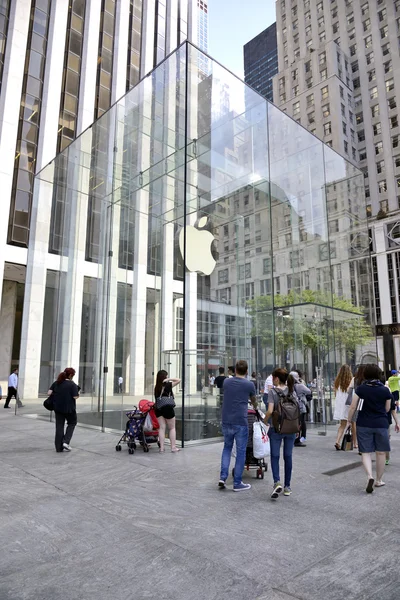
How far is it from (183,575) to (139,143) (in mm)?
11854

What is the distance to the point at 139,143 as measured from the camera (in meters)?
12.8

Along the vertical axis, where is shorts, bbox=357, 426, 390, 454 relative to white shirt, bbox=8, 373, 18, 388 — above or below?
below

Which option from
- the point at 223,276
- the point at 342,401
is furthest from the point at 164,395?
the point at 223,276

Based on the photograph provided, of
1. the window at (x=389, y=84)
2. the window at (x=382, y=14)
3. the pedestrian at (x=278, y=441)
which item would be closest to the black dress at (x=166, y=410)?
the pedestrian at (x=278, y=441)

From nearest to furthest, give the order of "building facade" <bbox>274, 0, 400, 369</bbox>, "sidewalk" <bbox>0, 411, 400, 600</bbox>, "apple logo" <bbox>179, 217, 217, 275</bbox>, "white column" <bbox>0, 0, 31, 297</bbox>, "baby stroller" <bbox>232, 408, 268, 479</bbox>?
1. "sidewalk" <bbox>0, 411, 400, 600</bbox>
2. "baby stroller" <bbox>232, 408, 268, 479</bbox>
3. "apple logo" <bbox>179, 217, 217, 275</bbox>
4. "white column" <bbox>0, 0, 31, 297</bbox>
5. "building facade" <bbox>274, 0, 400, 369</bbox>

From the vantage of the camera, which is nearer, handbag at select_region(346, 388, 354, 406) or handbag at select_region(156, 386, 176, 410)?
handbag at select_region(156, 386, 176, 410)

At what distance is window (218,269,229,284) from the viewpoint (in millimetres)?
12377

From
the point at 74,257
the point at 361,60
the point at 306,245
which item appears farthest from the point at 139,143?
the point at 361,60

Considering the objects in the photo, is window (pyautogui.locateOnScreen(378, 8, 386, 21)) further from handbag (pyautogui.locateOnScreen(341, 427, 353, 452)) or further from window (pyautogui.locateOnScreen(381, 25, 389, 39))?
handbag (pyautogui.locateOnScreen(341, 427, 353, 452))

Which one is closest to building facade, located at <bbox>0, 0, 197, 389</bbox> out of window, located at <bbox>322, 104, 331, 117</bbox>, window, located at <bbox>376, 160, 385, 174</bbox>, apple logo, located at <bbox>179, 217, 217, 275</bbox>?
apple logo, located at <bbox>179, 217, 217, 275</bbox>

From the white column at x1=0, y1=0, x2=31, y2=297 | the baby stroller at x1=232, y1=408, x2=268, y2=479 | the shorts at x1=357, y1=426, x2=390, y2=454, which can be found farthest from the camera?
the white column at x1=0, y1=0, x2=31, y2=297

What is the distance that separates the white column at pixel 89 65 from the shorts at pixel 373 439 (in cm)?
→ 2947

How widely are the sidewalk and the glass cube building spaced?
3.59 m

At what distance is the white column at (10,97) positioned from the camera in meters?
25.2
